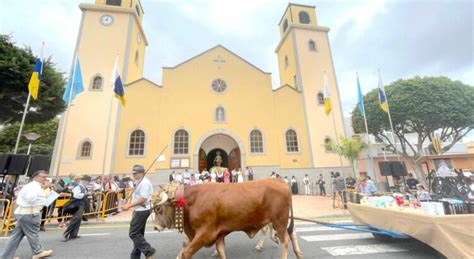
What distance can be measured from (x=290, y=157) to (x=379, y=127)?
10394 millimetres

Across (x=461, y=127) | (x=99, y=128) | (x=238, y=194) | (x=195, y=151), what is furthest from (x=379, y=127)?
(x=99, y=128)

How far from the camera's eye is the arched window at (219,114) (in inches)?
714

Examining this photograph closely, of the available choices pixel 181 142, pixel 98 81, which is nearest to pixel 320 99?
pixel 181 142

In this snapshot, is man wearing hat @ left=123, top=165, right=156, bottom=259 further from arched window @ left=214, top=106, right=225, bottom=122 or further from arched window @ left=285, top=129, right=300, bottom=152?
arched window @ left=285, top=129, right=300, bottom=152

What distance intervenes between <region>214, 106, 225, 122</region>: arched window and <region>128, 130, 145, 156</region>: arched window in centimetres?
575

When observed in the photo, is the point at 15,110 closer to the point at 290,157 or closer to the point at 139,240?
the point at 139,240

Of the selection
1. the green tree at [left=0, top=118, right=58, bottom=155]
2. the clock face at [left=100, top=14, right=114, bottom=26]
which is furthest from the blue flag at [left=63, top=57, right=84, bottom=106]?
the green tree at [left=0, top=118, right=58, bottom=155]

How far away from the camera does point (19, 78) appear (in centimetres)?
1292

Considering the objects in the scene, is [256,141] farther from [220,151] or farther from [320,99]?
[320,99]

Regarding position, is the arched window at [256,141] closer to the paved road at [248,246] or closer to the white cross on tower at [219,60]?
the white cross on tower at [219,60]

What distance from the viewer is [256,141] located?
18.3 metres

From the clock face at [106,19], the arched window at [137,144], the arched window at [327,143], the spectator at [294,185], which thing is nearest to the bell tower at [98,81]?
the clock face at [106,19]

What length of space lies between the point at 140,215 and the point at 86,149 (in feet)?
49.9

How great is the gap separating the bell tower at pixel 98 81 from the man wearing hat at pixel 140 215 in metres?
11.9
